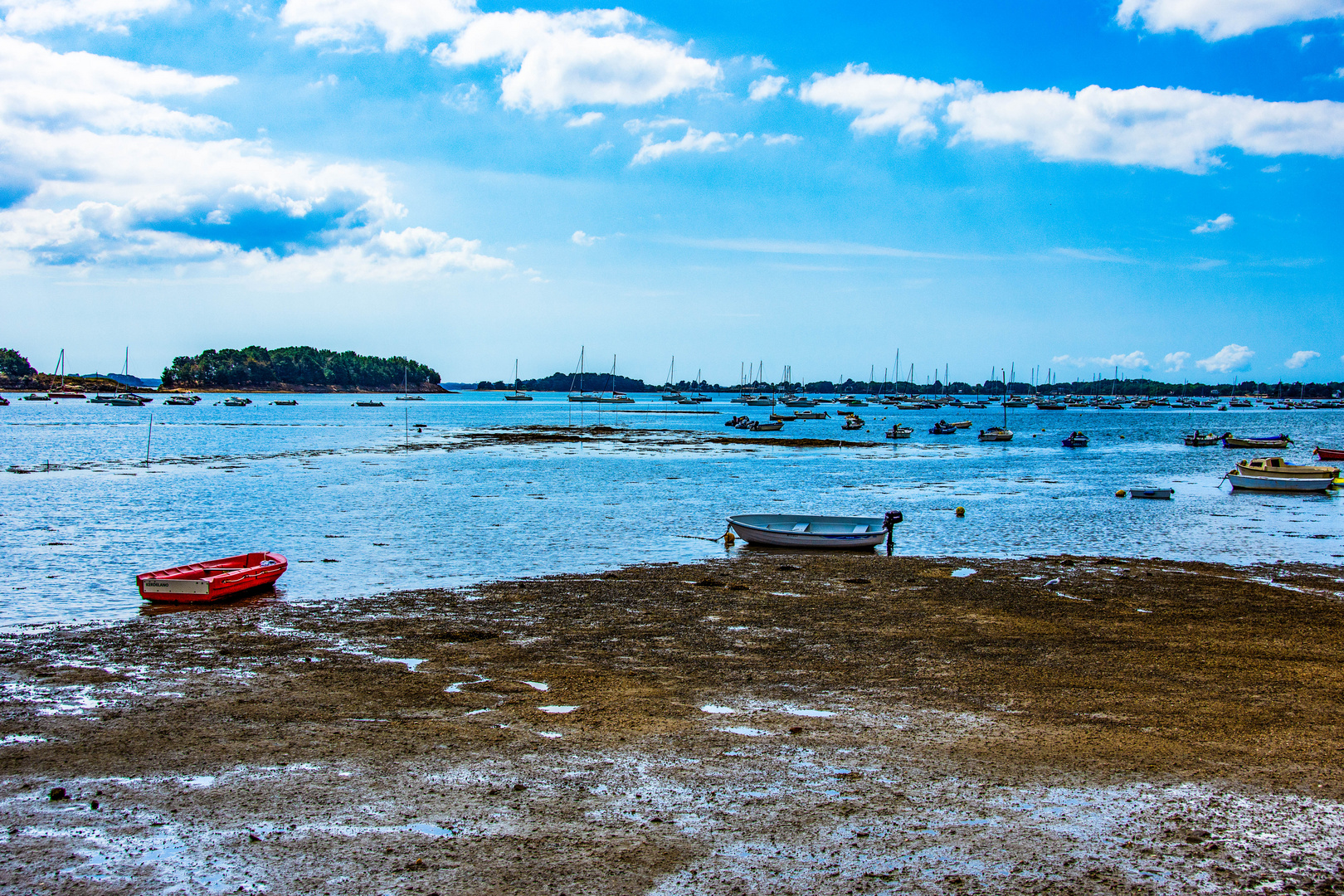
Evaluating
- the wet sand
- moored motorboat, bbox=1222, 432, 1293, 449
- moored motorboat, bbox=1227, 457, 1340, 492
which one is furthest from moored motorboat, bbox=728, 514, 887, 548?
moored motorboat, bbox=1222, 432, 1293, 449

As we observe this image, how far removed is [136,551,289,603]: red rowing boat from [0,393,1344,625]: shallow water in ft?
2.47

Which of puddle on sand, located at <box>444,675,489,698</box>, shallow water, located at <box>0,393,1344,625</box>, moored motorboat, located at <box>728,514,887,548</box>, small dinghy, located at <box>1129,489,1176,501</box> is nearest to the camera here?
puddle on sand, located at <box>444,675,489,698</box>

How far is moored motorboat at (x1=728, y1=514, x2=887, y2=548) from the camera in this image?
3055 centimetres

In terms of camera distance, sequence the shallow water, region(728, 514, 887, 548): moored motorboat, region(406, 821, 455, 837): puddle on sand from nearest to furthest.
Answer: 1. region(406, 821, 455, 837): puddle on sand
2. the shallow water
3. region(728, 514, 887, 548): moored motorboat

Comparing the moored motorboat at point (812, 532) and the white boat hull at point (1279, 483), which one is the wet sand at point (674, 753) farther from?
the white boat hull at point (1279, 483)

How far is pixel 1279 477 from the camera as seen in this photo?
5306cm

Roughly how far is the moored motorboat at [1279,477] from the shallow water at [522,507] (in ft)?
6.48

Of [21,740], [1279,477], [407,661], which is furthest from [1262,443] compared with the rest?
[21,740]

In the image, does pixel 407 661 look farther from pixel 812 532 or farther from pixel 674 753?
pixel 812 532

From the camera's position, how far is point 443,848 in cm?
816

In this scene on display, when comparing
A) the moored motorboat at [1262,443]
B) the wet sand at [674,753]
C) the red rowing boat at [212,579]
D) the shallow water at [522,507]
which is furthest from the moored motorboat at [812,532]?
the moored motorboat at [1262,443]

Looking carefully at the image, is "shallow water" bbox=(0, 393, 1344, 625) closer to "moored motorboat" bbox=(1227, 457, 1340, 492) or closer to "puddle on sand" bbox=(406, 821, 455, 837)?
"moored motorboat" bbox=(1227, 457, 1340, 492)

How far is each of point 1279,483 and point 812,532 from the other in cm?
3805

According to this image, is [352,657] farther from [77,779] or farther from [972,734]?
[972,734]
